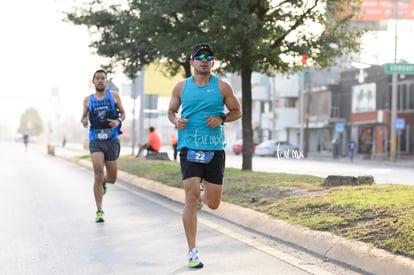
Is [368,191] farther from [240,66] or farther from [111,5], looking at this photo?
[111,5]

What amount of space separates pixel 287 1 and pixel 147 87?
2949 cm

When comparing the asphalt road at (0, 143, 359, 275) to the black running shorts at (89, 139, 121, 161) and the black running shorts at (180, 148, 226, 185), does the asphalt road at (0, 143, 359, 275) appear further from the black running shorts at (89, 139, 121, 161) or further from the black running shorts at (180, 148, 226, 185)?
the black running shorts at (89, 139, 121, 161)

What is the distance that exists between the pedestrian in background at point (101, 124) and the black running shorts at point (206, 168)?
3102 millimetres

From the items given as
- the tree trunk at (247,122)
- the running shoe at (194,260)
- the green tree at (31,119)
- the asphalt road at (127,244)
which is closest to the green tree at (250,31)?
the tree trunk at (247,122)

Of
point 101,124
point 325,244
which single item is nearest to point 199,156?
point 325,244

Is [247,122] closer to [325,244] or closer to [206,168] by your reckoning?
[325,244]

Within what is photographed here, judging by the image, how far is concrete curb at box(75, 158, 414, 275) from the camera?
580 centimetres

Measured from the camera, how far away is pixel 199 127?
6.27m

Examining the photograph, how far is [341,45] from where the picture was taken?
1745 cm

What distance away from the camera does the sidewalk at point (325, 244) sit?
19.0ft

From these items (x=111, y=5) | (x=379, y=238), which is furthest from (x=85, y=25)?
(x=379, y=238)

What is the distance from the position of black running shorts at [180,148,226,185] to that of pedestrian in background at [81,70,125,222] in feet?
10.2

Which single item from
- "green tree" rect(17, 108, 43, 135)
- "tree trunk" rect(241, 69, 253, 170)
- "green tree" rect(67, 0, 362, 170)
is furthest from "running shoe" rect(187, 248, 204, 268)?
"green tree" rect(17, 108, 43, 135)

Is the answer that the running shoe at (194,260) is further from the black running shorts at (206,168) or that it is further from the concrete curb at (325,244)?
the concrete curb at (325,244)
